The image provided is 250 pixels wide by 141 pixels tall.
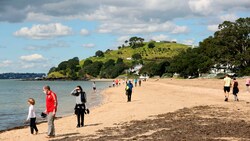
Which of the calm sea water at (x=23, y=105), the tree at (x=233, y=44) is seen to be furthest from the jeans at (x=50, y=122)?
the tree at (x=233, y=44)

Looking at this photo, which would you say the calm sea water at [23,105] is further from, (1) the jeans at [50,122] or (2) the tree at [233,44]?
(2) the tree at [233,44]

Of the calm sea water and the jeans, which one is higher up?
the jeans

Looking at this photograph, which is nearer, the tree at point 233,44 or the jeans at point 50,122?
the jeans at point 50,122

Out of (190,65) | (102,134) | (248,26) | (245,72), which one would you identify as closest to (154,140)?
(102,134)

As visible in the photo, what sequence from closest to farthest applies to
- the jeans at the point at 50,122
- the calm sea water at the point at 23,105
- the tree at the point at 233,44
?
the jeans at the point at 50,122, the calm sea water at the point at 23,105, the tree at the point at 233,44

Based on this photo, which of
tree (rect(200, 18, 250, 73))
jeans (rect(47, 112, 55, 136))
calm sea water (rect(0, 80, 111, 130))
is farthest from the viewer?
tree (rect(200, 18, 250, 73))

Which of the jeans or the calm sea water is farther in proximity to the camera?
the calm sea water

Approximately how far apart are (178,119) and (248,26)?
76.9m

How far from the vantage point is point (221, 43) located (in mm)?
89438

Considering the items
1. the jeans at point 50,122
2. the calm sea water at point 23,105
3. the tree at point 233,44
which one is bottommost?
the calm sea water at point 23,105

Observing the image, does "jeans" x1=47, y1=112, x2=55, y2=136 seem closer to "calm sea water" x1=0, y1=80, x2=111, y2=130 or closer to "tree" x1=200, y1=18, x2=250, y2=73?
"calm sea water" x1=0, y1=80, x2=111, y2=130

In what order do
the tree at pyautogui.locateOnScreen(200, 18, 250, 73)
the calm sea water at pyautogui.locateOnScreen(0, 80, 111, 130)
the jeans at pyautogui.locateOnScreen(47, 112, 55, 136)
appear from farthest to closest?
1. the tree at pyautogui.locateOnScreen(200, 18, 250, 73)
2. the calm sea water at pyautogui.locateOnScreen(0, 80, 111, 130)
3. the jeans at pyautogui.locateOnScreen(47, 112, 55, 136)

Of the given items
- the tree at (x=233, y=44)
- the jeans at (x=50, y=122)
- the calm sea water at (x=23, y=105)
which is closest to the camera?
the jeans at (x=50, y=122)

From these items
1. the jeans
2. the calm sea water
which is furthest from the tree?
the jeans
